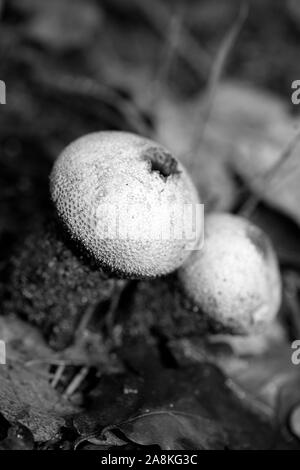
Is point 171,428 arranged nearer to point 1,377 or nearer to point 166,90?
point 1,377

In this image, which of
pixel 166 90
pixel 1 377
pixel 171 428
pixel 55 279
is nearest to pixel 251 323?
pixel 171 428

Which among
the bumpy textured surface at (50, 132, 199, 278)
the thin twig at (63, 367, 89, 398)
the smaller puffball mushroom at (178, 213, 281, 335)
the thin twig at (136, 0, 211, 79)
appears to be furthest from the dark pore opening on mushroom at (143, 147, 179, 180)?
the thin twig at (136, 0, 211, 79)

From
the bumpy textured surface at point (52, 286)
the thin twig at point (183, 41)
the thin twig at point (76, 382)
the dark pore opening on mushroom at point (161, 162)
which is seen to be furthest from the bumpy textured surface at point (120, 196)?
the thin twig at point (183, 41)

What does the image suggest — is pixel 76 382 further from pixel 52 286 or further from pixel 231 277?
pixel 231 277

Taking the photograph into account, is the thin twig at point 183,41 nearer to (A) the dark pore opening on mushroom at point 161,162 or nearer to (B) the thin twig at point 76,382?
(A) the dark pore opening on mushroom at point 161,162
